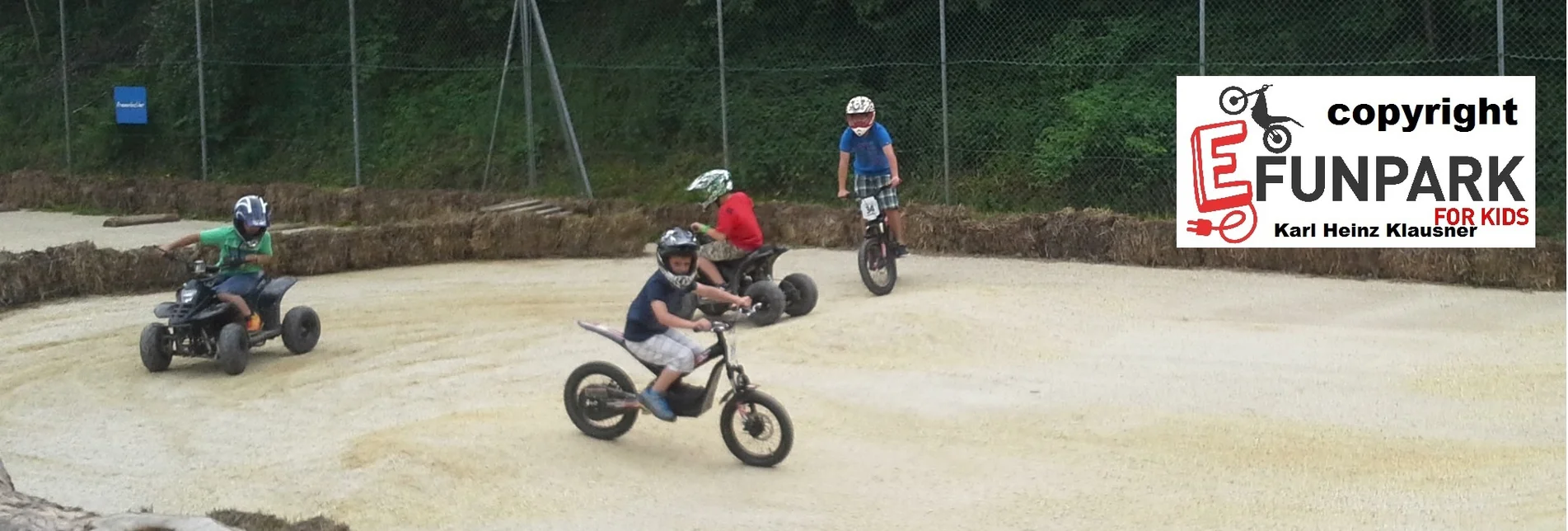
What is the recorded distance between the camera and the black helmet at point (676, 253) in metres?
8.72

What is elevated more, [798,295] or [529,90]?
[529,90]

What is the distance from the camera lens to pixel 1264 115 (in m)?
15.9

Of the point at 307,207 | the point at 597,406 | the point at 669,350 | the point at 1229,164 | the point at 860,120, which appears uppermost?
A: the point at 860,120

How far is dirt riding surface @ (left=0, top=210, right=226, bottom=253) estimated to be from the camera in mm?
19078

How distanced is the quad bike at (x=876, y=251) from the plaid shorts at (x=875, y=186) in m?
0.21

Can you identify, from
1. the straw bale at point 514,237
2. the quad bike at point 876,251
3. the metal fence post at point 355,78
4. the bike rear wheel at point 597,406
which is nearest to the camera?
the bike rear wheel at point 597,406

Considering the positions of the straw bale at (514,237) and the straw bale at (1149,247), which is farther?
the straw bale at (514,237)

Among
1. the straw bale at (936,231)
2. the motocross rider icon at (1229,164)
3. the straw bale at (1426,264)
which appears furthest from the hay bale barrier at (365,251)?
the straw bale at (1426,264)

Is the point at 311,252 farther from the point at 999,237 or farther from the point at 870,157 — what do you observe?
the point at 999,237

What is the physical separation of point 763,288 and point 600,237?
191 inches

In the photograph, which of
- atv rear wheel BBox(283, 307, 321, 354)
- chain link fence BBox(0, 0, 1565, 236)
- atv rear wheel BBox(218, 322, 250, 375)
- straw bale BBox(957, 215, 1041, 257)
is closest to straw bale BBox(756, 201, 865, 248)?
straw bale BBox(957, 215, 1041, 257)

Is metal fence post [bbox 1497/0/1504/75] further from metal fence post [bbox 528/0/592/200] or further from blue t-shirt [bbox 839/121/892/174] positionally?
metal fence post [bbox 528/0/592/200]

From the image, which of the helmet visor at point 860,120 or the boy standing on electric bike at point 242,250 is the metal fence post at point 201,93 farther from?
the boy standing on electric bike at point 242,250

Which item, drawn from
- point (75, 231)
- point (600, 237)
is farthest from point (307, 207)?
point (600, 237)
